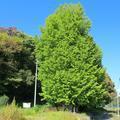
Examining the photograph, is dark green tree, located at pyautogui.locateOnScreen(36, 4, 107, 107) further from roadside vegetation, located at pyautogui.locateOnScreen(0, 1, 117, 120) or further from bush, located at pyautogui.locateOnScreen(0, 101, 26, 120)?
bush, located at pyautogui.locateOnScreen(0, 101, 26, 120)

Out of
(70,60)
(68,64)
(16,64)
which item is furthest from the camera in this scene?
(16,64)

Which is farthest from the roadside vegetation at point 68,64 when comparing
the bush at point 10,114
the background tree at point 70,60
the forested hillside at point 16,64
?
the bush at point 10,114

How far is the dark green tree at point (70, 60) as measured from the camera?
38.6 meters

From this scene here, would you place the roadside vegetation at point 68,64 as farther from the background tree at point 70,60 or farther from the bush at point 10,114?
the bush at point 10,114

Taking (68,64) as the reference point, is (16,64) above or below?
above

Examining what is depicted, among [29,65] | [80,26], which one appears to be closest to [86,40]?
[80,26]

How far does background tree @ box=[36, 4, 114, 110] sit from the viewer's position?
38594 mm

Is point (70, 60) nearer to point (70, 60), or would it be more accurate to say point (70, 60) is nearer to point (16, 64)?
point (70, 60)

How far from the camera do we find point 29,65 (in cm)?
5906

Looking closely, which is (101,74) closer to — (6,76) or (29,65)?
(6,76)

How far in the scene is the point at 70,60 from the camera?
39094mm

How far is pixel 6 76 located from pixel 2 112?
114 feet

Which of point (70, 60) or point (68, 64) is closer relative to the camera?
point (70, 60)

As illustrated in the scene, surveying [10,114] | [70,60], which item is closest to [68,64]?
[70,60]
